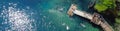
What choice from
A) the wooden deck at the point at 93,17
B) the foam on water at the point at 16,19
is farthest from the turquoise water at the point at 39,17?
the wooden deck at the point at 93,17

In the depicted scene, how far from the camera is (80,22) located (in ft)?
58.6

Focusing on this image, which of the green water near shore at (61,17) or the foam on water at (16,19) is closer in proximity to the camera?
the foam on water at (16,19)

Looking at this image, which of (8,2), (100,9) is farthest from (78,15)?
(8,2)

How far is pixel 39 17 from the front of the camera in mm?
17656

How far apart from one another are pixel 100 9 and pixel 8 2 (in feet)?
17.2

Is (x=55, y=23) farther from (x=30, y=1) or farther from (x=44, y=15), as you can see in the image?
(x=30, y=1)

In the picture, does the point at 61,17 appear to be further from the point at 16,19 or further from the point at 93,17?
the point at 16,19

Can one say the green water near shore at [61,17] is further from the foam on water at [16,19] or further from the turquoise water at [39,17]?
the foam on water at [16,19]

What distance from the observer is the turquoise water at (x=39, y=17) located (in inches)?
687

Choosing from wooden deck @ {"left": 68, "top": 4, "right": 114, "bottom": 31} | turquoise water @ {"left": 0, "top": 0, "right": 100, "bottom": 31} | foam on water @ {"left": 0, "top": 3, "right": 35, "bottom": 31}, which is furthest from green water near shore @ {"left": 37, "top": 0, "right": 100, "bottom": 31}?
foam on water @ {"left": 0, "top": 3, "right": 35, "bottom": 31}

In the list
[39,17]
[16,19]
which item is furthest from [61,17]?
[16,19]

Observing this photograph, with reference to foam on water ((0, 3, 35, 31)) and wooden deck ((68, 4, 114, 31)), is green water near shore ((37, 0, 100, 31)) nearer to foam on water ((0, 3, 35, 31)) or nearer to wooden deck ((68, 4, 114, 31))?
wooden deck ((68, 4, 114, 31))

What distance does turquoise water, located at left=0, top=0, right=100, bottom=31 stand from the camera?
57.3 feet

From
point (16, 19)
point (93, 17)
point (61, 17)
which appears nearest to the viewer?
point (93, 17)
